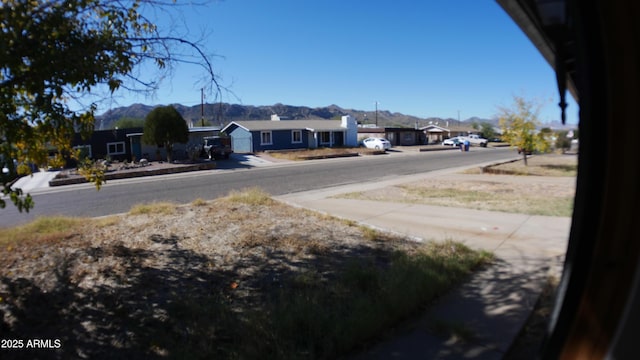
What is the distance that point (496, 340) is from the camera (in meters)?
3.55

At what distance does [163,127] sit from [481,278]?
30.0 meters

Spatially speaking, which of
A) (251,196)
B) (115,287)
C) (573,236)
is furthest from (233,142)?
(573,236)

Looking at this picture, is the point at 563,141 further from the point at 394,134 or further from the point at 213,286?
the point at 394,134

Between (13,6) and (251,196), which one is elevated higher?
(13,6)

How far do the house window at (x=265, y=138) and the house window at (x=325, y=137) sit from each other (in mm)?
7553

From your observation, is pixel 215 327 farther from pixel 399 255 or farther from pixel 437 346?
pixel 399 255

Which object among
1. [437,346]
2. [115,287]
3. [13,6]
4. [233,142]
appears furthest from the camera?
[233,142]

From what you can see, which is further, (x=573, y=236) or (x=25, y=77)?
(x=25, y=77)

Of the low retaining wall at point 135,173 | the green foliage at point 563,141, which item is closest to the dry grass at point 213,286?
the green foliage at point 563,141

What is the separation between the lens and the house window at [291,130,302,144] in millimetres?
46906

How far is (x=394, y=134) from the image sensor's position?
6294 cm

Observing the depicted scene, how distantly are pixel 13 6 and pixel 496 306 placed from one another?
5180 mm

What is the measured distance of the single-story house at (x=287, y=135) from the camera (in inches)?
1734

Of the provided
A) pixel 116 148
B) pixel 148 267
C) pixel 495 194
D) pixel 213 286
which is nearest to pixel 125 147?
pixel 116 148
